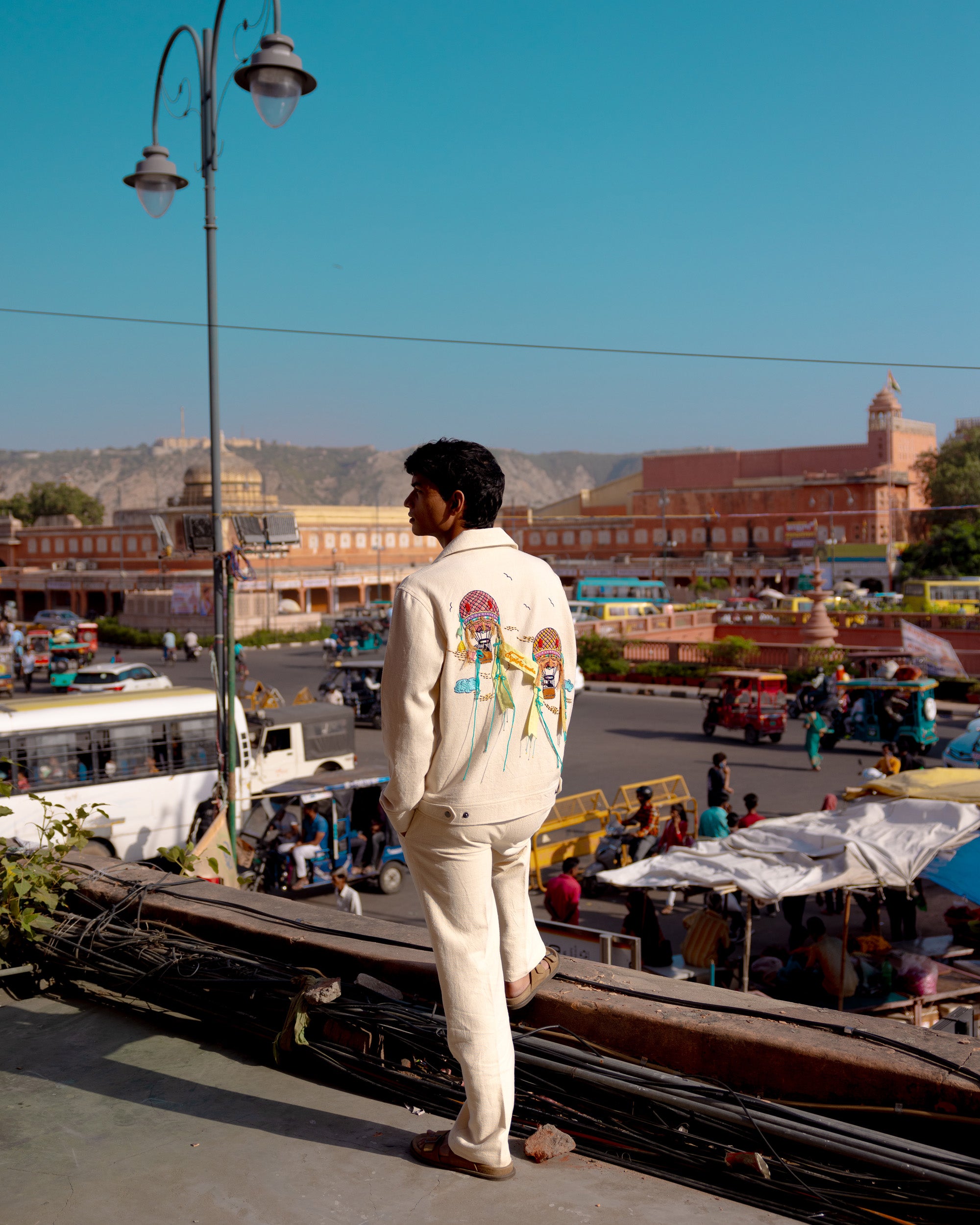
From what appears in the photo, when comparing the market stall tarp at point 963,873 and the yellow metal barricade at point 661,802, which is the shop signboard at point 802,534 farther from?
the market stall tarp at point 963,873

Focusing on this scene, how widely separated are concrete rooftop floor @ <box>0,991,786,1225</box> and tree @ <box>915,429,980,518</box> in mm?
58396

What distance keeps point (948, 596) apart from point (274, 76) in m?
34.6

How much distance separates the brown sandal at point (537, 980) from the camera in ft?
9.64

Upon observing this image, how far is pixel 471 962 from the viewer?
2488 mm

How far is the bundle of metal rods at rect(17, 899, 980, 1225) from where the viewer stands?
7.57 ft

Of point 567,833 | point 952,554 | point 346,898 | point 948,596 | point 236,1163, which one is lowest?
point 567,833

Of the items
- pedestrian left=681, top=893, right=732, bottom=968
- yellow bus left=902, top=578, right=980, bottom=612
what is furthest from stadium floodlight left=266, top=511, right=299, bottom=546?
yellow bus left=902, top=578, right=980, bottom=612

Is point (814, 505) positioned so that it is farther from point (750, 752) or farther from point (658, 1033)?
point (658, 1033)

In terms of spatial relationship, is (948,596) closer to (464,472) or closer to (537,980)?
(537,980)

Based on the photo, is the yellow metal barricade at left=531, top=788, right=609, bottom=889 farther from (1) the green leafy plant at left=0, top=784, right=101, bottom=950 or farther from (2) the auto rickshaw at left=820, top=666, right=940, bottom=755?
(1) the green leafy plant at left=0, top=784, right=101, bottom=950

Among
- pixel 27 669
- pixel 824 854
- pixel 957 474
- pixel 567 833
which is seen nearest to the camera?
pixel 824 854

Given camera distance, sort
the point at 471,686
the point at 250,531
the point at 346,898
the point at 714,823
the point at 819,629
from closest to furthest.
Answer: the point at 471,686 < the point at 250,531 < the point at 346,898 < the point at 714,823 < the point at 819,629

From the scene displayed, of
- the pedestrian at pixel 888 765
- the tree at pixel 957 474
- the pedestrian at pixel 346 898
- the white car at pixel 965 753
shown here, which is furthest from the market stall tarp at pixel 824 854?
the tree at pixel 957 474

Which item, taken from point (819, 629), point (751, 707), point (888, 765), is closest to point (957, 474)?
point (819, 629)
